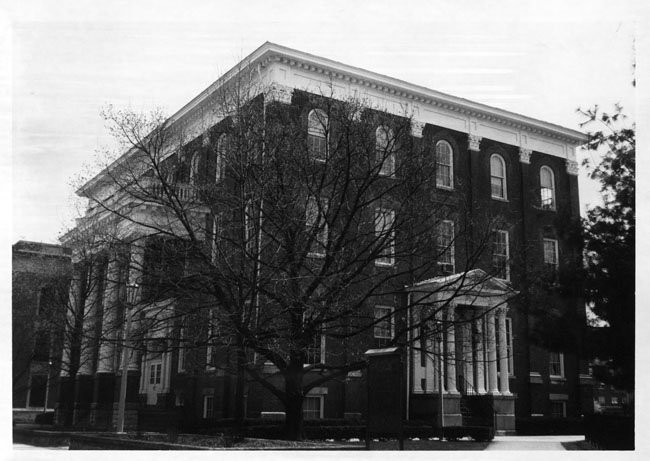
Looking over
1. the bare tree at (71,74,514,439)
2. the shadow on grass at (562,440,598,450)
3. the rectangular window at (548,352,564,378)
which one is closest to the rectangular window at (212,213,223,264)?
the bare tree at (71,74,514,439)

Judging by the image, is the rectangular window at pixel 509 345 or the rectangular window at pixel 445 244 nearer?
the rectangular window at pixel 445 244

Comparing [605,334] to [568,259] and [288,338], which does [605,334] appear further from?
[288,338]

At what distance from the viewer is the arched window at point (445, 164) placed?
88.4 ft

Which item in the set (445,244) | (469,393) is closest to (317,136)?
(445,244)

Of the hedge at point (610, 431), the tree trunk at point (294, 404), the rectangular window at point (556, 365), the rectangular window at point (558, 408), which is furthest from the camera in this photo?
the rectangular window at point (556, 365)

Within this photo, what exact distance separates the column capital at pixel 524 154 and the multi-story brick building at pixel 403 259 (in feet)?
0.28

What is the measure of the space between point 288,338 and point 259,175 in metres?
3.55

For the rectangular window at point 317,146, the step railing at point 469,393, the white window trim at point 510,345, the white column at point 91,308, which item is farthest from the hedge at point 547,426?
the white column at point 91,308

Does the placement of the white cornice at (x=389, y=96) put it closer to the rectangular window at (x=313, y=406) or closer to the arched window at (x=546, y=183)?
the arched window at (x=546, y=183)

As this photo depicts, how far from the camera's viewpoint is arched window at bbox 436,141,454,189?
26.9 metres

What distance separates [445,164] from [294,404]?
44.7 feet

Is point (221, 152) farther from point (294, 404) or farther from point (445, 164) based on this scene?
point (445, 164)

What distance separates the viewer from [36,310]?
22.3 m

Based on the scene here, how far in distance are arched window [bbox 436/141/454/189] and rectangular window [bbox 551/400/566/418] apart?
9.08 metres
